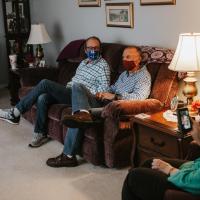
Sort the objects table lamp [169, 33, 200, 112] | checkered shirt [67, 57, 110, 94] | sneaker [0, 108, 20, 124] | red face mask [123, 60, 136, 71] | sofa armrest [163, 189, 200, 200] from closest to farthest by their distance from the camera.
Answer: sofa armrest [163, 189, 200, 200] → table lamp [169, 33, 200, 112] → red face mask [123, 60, 136, 71] → checkered shirt [67, 57, 110, 94] → sneaker [0, 108, 20, 124]

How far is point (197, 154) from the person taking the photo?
2246 mm

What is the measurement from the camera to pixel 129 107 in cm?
289

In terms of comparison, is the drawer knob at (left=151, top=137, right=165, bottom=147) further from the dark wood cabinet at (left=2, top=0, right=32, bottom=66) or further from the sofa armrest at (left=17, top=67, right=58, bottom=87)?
the dark wood cabinet at (left=2, top=0, right=32, bottom=66)

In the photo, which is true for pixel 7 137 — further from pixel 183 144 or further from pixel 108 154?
pixel 183 144

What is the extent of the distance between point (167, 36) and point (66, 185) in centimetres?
160

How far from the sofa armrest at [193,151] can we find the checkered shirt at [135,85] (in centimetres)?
90

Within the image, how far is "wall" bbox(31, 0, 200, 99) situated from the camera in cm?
322

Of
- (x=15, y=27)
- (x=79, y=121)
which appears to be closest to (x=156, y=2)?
(x=79, y=121)

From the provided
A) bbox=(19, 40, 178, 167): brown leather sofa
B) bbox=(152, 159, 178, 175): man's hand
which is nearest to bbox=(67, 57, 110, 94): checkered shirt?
bbox=(19, 40, 178, 167): brown leather sofa

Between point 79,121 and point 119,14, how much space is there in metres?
1.49

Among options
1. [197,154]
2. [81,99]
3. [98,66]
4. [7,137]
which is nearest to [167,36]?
[98,66]

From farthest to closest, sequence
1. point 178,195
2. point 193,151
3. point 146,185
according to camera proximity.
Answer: point 193,151 → point 146,185 → point 178,195

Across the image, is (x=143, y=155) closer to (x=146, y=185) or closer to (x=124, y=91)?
(x=124, y=91)

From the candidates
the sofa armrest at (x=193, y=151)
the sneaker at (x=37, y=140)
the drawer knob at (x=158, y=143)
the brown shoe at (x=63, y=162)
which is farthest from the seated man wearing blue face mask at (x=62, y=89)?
the sofa armrest at (x=193, y=151)
